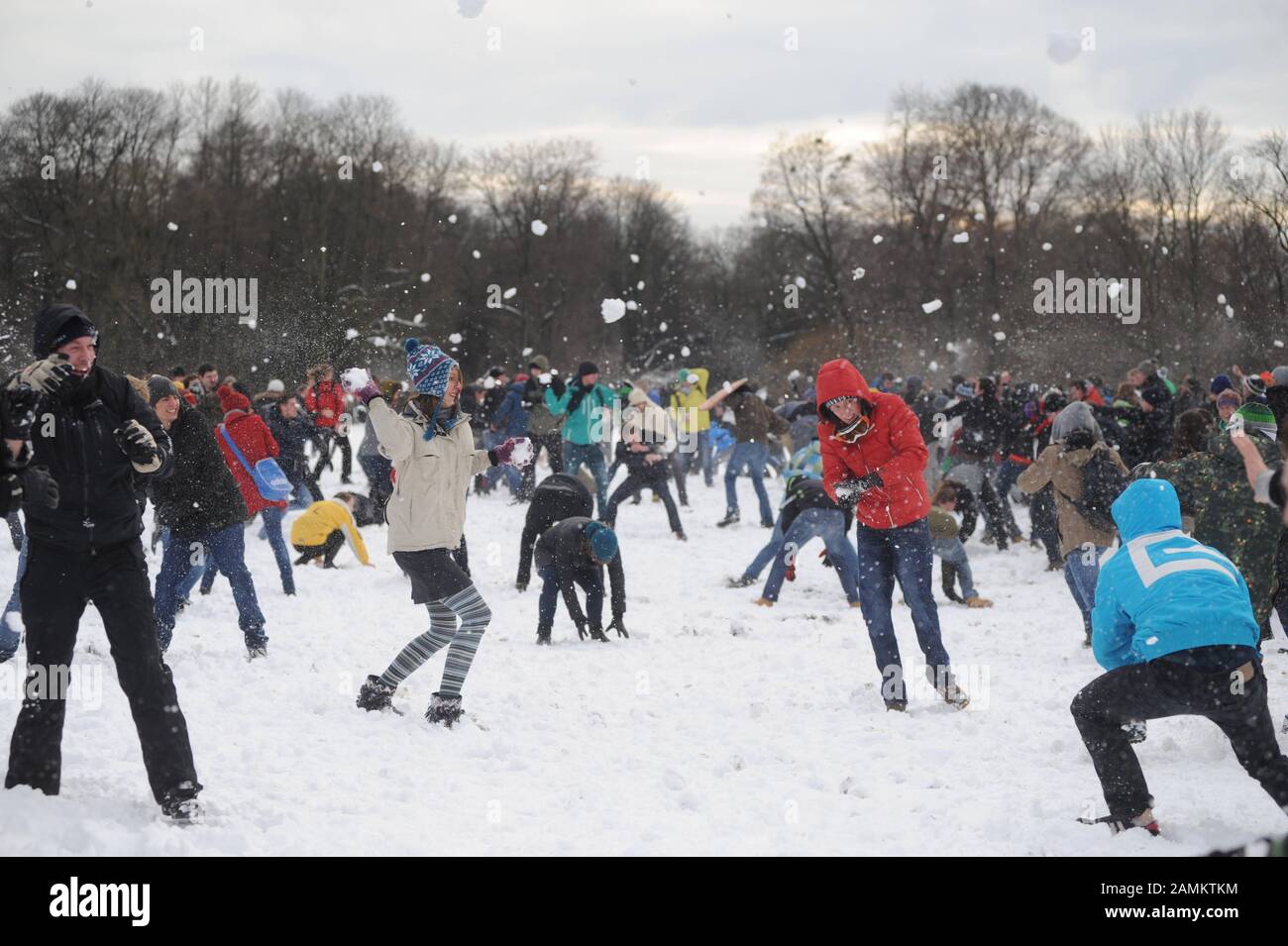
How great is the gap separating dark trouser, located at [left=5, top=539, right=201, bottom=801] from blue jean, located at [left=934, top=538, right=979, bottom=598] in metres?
7.53

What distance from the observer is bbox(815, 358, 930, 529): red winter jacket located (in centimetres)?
701

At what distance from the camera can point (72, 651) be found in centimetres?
478

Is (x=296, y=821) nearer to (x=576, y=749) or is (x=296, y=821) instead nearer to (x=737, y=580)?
(x=576, y=749)

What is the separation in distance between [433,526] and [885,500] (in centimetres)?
246

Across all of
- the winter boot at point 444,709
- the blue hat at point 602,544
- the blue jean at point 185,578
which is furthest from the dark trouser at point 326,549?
the winter boot at point 444,709

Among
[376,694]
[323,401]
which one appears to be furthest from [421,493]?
[323,401]

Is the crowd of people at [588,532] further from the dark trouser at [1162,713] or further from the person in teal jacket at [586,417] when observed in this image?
the person in teal jacket at [586,417]

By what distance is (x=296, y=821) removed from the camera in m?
5.04

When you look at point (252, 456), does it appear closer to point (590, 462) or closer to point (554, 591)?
point (554, 591)

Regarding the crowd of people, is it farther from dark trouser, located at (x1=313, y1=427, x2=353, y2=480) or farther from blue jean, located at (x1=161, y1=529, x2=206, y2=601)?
dark trouser, located at (x1=313, y1=427, x2=353, y2=480)

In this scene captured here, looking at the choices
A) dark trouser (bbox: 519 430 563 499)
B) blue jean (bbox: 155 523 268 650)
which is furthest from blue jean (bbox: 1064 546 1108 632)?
dark trouser (bbox: 519 430 563 499)

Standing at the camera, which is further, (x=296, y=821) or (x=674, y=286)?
(x=674, y=286)

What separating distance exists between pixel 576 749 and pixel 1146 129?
3598 centimetres
